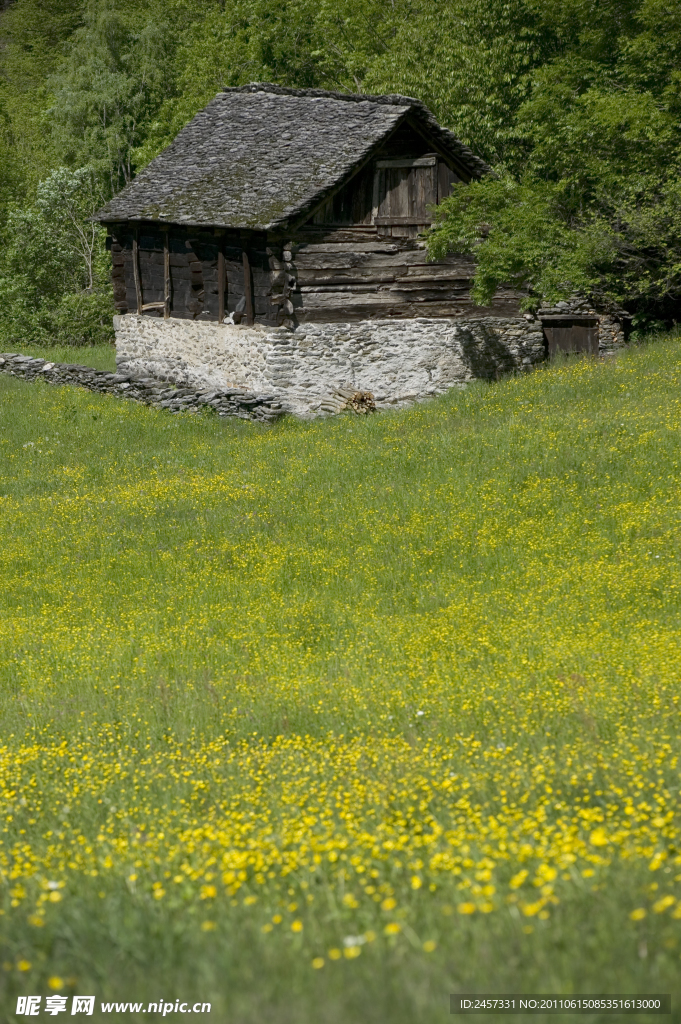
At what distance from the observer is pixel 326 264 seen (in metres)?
23.3

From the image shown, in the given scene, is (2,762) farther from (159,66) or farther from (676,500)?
(159,66)

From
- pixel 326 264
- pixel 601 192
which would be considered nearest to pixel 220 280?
pixel 326 264

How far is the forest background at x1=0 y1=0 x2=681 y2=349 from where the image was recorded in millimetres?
22219

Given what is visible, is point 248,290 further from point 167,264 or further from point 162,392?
point 167,264

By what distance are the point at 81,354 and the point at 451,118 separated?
14.8m

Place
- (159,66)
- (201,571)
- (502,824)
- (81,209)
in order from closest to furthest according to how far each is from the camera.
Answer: (502,824)
(201,571)
(81,209)
(159,66)

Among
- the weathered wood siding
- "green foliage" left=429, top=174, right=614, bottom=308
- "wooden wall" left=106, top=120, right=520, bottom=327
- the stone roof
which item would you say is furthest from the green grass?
"green foliage" left=429, top=174, right=614, bottom=308

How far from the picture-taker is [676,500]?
41.5 feet

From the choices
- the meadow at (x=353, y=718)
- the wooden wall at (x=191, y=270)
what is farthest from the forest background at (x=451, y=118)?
the meadow at (x=353, y=718)

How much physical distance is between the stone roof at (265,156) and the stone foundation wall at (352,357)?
2.85 meters

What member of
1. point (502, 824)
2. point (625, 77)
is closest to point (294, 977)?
point (502, 824)

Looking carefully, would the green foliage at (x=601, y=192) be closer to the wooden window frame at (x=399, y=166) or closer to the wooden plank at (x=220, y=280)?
the wooden window frame at (x=399, y=166)

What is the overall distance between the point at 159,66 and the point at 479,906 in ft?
164

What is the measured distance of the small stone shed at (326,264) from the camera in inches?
904
